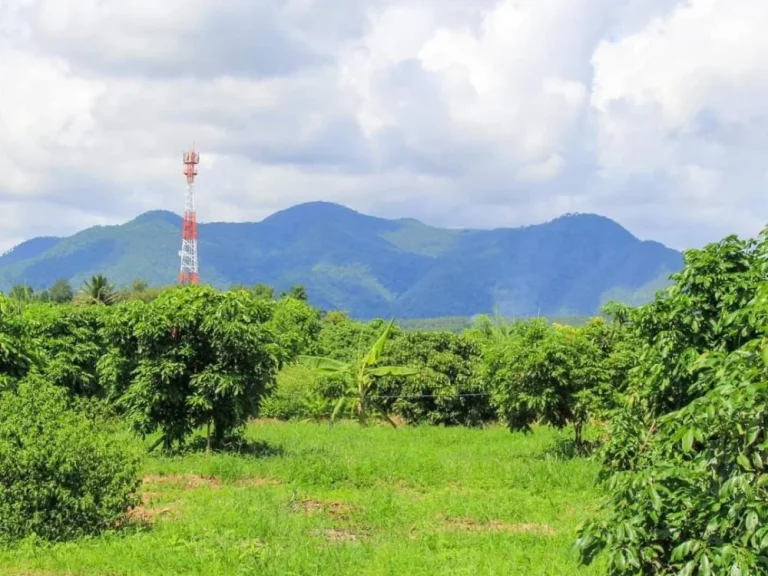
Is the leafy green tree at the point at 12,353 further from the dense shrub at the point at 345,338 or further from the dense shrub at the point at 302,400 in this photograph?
the dense shrub at the point at 345,338

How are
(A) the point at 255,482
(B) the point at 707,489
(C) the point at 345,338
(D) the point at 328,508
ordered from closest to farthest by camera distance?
(B) the point at 707,489
(D) the point at 328,508
(A) the point at 255,482
(C) the point at 345,338

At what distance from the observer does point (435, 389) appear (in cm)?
2311

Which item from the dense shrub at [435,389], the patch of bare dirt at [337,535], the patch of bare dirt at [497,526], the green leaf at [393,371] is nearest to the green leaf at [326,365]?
the green leaf at [393,371]

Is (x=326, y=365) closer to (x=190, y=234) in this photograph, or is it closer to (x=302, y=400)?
(x=302, y=400)

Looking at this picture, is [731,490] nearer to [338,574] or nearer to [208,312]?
[338,574]

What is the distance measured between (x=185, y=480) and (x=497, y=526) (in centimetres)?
473

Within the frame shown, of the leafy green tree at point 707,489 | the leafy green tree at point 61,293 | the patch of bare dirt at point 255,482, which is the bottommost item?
the patch of bare dirt at point 255,482

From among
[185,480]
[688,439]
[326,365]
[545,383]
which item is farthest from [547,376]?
[688,439]

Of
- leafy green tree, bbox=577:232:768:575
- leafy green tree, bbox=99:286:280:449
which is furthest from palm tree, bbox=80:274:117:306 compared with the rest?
leafy green tree, bbox=577:232:768:575

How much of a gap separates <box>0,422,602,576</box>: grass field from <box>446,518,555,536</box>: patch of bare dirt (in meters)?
0.02

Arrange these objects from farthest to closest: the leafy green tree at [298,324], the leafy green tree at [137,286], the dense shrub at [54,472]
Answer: the leafy green tree at [137,286], the leafy green tree at [298,324], the dense shrub at [54,472]

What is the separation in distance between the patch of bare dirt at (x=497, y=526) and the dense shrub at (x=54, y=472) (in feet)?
12.0

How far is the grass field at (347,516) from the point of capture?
7.83 metres

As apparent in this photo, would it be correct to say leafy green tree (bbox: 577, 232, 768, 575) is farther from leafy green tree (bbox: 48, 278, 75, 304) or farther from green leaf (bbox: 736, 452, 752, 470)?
leafy green tree (bbox: 48, 278, 75, 304)
